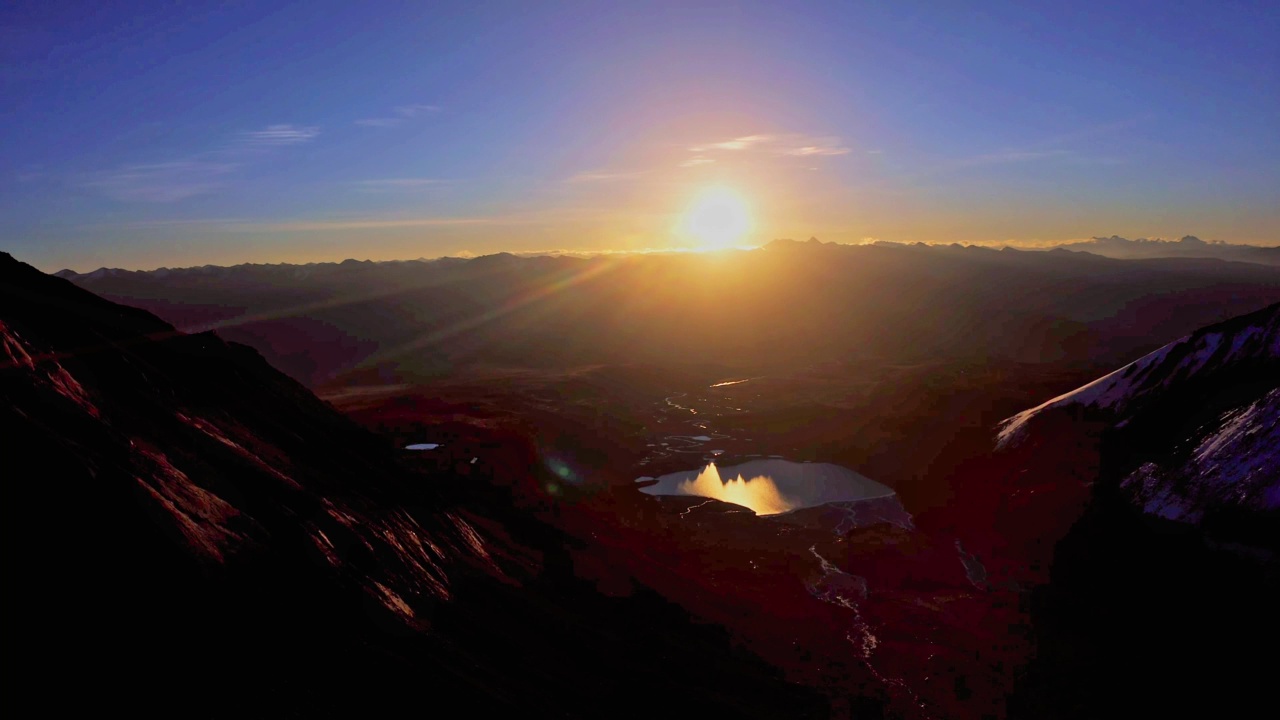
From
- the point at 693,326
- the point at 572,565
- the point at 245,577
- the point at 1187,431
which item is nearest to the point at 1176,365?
the point at 1187,431

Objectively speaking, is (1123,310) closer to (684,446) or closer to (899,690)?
(684,446)

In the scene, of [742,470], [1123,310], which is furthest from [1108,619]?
[1123,310]

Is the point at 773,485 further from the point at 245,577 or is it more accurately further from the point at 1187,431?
the point at 245,577

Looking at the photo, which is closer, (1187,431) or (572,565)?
(572,565)

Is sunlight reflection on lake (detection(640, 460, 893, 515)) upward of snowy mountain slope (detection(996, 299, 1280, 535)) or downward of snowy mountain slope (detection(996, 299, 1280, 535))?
downward

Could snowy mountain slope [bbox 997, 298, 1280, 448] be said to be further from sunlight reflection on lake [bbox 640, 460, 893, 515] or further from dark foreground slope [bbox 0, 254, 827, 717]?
dark foreground slope [bbox 0, 254, 827, 717]

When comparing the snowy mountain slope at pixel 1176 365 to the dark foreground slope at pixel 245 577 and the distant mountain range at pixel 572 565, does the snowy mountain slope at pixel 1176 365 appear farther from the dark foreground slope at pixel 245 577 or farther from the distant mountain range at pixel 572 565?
the dark foreground slope at pixel 245 577

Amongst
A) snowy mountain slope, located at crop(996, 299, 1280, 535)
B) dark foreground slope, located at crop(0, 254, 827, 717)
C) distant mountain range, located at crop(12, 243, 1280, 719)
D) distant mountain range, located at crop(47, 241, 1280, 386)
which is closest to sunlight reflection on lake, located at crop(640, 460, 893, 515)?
distant mountain range, located at crop(12, 243, 1280, 719)

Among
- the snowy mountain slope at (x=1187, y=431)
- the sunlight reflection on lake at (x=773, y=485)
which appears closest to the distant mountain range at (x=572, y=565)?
the snowy mountain slope at (x=1187, y=431)

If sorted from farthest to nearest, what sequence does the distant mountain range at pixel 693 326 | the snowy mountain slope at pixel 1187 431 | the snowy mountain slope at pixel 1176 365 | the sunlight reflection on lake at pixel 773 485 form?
the distant mountain range at pixel 693 326, the sunlight reflection on lake at pixel 773 485, the snowy mountain slope at pixel 1176 365, the snowy mountain slope at pixel 1187 431
